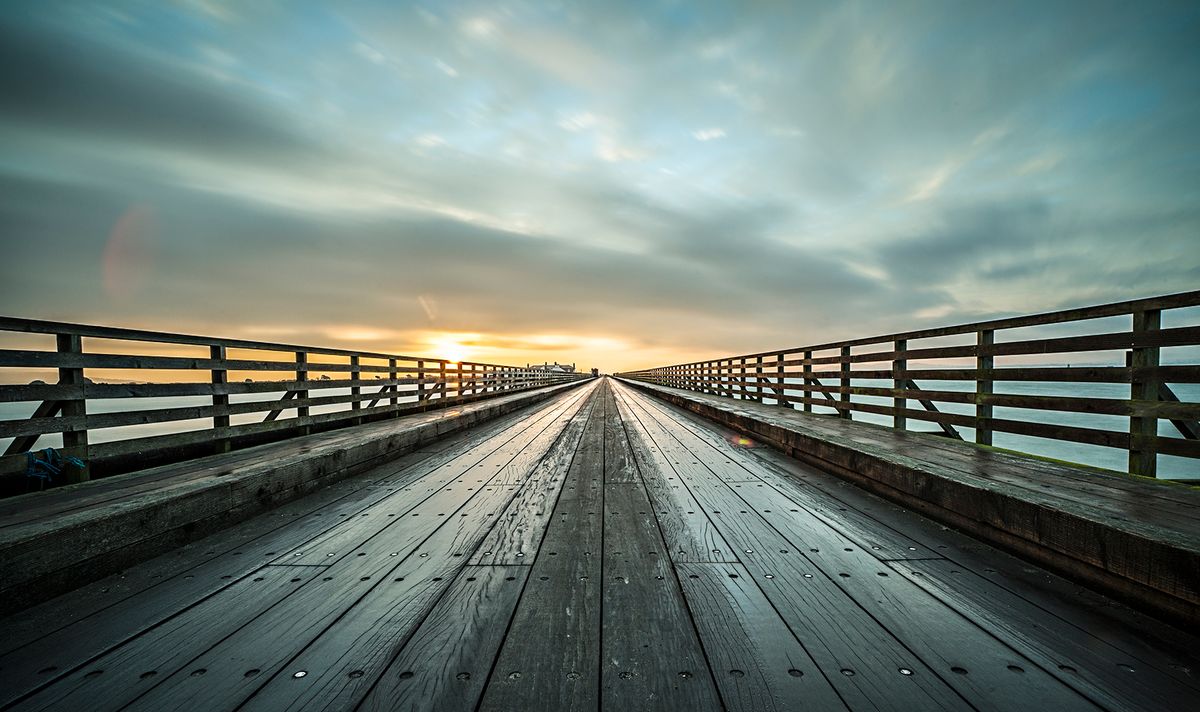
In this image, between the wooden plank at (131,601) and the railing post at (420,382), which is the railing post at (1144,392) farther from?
the railing post at (420,382)

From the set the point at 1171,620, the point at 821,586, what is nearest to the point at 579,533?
the point at 821,586

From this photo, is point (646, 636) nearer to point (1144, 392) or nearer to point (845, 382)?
point (1144, 392)

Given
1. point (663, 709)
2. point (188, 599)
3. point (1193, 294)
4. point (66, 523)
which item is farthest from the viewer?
point (1193, 294)

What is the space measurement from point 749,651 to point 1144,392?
10.8 ft

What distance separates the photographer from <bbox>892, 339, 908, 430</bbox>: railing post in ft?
17.7

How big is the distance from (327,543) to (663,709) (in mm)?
2069

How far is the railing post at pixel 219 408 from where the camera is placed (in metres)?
4.42

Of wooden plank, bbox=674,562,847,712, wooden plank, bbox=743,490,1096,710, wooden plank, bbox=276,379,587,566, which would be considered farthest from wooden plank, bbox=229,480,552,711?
wooden plank, bbox=743,490,1096,710

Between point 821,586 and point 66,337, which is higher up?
point 66,337

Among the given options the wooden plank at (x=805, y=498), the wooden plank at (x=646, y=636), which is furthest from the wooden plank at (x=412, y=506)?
the wooden plank at (x=805, y=498)

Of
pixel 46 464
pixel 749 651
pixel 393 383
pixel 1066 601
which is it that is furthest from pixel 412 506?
pixel 393 383

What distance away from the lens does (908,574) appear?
216cm

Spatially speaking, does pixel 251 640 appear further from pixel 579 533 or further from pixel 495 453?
pixel 495 453

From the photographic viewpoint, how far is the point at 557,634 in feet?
5.45
